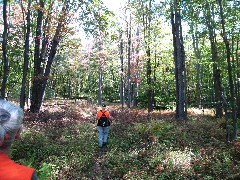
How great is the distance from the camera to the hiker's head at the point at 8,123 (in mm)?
2299

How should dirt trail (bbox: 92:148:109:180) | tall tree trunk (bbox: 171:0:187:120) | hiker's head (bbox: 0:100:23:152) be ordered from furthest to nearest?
tall tree trunk (bbox: 171:0:187:120), dirt trail (bbox: 92:148:109:180), hiker's head (bbox: 0:100:23:152)

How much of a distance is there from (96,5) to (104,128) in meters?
6.15

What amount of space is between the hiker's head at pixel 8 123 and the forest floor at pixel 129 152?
24.0ft

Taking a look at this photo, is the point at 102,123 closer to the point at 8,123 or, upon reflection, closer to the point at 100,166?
the point at 100,166

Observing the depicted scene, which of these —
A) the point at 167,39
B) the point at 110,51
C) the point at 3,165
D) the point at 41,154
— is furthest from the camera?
the point at 110,51

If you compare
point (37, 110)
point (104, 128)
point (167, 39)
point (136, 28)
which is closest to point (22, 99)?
point (104, 128)

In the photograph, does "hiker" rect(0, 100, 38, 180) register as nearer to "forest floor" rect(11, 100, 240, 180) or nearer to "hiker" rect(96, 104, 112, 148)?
"forest floor" rect(11, 100, 240, 180)

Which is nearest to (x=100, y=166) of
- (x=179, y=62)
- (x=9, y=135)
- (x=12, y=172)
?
(x=9, y=135)

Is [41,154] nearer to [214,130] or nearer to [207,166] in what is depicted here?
[207,166]

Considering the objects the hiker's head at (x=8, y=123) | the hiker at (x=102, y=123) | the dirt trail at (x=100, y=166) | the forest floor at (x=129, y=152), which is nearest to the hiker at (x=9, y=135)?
the hiker's head at (x=8, y=123)

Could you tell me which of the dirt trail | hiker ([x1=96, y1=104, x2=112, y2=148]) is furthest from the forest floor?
hiker ([x1=96, y1=104, x2=112, y2=148])

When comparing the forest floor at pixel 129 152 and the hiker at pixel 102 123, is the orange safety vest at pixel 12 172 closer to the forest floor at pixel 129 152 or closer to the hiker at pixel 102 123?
the forest floor at pixel 129 152

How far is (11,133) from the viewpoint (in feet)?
7.70

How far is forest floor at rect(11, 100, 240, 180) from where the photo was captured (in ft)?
36.6
